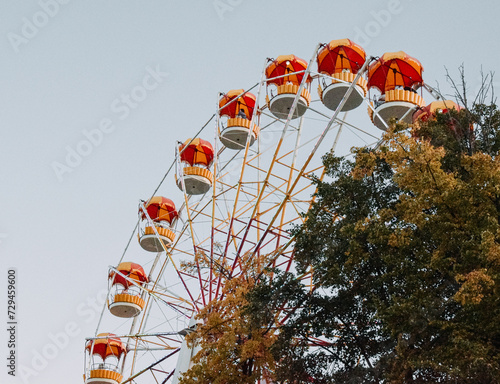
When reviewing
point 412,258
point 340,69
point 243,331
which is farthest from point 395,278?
point 340,69

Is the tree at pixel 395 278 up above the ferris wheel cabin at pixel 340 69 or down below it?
below

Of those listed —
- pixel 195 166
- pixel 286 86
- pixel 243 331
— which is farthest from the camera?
pixel 195 166

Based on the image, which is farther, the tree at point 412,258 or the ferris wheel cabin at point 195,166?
the ferris wheel cabin at point 195,166

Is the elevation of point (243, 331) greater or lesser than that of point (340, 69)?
lesser

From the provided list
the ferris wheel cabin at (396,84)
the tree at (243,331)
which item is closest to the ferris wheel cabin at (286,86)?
the ferris wheel cabin at (396,84)

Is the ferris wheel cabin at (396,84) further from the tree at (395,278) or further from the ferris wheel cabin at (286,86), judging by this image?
the tree at (395,278)

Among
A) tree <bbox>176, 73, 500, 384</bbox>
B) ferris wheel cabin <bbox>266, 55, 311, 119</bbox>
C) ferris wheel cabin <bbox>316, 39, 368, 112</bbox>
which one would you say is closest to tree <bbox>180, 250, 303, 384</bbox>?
tree <bbox>176, 73, 500, 384</bbox>

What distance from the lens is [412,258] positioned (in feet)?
39.8

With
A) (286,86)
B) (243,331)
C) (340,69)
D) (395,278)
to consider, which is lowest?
(395,278)

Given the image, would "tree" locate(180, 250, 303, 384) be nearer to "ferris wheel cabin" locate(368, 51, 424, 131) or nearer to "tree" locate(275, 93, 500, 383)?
"tree" locate(275, 93, 500, 383)

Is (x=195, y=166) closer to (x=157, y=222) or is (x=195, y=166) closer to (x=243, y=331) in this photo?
(x=157, y=222)

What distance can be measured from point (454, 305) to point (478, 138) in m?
3.83

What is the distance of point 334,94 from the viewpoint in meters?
20.3

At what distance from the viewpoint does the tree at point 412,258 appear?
33.6ft
